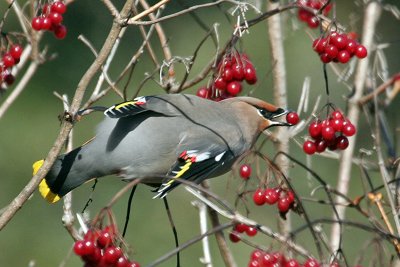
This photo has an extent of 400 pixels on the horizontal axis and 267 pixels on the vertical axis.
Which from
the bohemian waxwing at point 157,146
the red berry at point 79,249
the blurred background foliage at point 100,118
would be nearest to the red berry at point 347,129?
the bohemian waxwing at point 157,146

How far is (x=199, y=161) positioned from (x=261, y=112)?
42cm

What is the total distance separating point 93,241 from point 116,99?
195 inches

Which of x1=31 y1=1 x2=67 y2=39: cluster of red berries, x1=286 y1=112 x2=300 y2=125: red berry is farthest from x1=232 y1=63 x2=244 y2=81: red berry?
x1=31 y1=1 x2=67 y2=39: cluster of red berries

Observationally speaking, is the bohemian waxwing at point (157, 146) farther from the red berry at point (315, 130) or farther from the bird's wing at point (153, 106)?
the red berry at point (315, 130)

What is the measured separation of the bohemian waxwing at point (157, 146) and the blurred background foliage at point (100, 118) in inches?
98.1

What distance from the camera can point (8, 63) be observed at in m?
3.44

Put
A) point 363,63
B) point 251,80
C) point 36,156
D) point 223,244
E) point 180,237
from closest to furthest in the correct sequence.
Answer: point 223,244, point 251,80, point 363,63, point 180,237, point 36,156

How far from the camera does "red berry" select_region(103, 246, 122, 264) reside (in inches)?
102

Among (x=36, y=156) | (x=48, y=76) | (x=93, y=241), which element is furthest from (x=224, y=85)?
(x=48, y=76)

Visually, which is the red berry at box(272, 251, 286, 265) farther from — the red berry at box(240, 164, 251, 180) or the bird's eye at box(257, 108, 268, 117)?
the bird's eye at box(257, 108, 268, 117)

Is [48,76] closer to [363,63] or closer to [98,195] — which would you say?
[98,195]

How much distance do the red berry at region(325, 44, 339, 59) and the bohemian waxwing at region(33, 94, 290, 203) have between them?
39cm

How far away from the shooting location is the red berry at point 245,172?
11.3 ft

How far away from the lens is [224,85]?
357 centimetres
